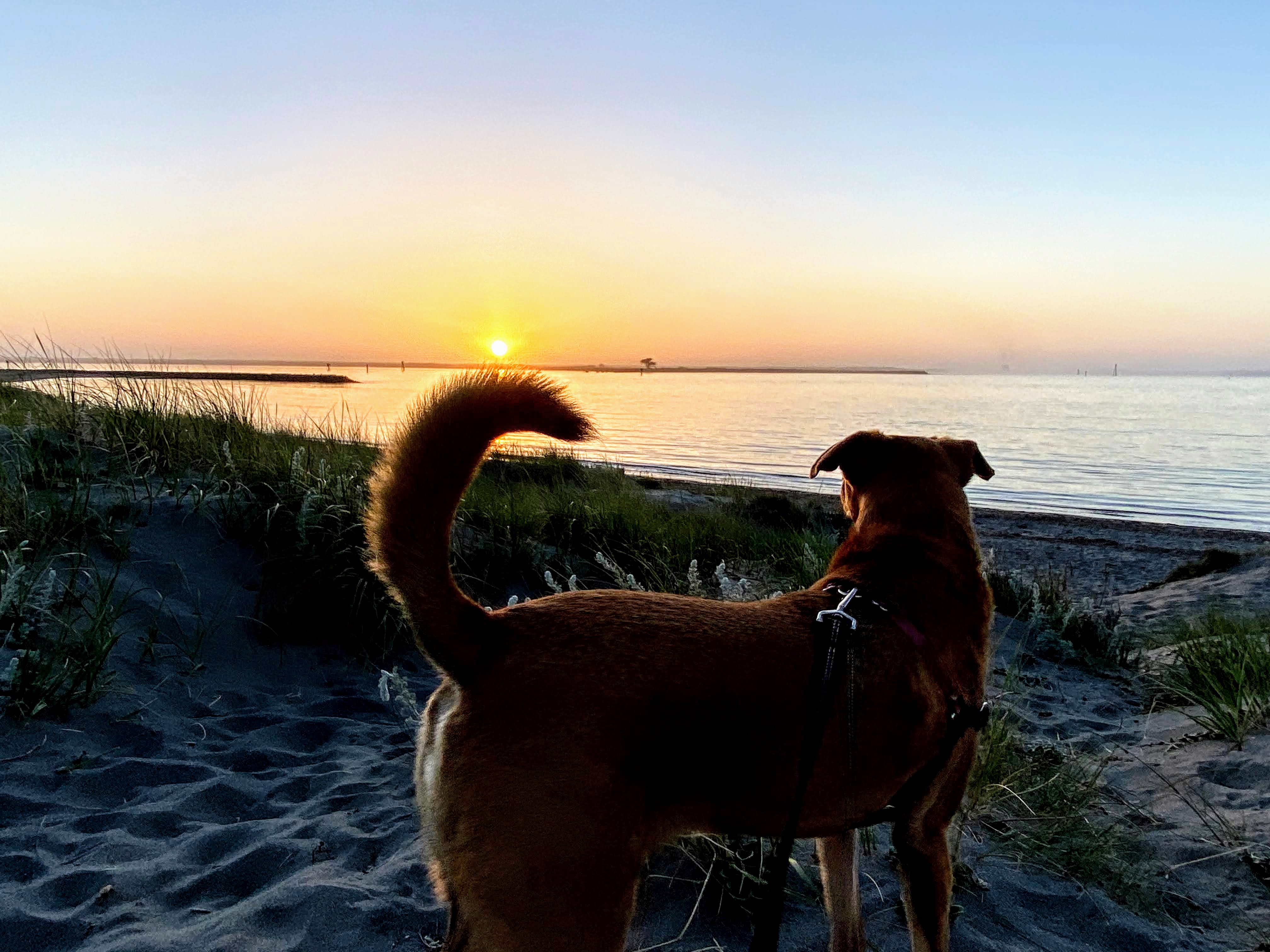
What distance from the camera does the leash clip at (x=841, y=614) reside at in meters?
2.16

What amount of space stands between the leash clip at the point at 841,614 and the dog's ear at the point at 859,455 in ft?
2.81

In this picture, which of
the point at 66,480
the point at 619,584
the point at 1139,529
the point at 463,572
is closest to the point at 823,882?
the point at 619,584

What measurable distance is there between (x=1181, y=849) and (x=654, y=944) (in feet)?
8.89

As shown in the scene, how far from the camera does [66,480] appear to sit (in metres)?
6.31

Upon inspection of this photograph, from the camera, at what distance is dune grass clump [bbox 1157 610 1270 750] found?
498 centimetres

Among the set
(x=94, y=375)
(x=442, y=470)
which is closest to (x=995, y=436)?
(x=94, y=375)

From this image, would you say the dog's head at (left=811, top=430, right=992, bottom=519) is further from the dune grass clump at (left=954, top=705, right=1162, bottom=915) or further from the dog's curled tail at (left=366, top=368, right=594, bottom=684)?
the dog's curled tail at (left=366, top=368, right=594, bottom=684)

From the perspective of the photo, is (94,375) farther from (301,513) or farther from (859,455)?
(859,455)

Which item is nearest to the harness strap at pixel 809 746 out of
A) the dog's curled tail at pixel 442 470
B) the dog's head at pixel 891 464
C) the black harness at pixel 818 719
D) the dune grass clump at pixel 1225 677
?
the black harness at pixel 818 719

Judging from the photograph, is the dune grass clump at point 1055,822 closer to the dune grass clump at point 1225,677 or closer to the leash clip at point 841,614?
the dune grass clump at point 1225,677

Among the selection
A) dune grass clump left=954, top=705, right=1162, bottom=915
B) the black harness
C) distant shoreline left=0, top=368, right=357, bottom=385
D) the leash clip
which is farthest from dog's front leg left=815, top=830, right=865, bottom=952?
distant shoreline left=0, top=368, right=357, bottom=385

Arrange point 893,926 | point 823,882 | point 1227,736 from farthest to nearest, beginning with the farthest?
point 1227,736
point 893,926
point 823,882

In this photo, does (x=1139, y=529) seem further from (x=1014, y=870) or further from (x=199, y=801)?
(x=199, y=801)

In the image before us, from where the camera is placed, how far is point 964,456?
3359 mm
